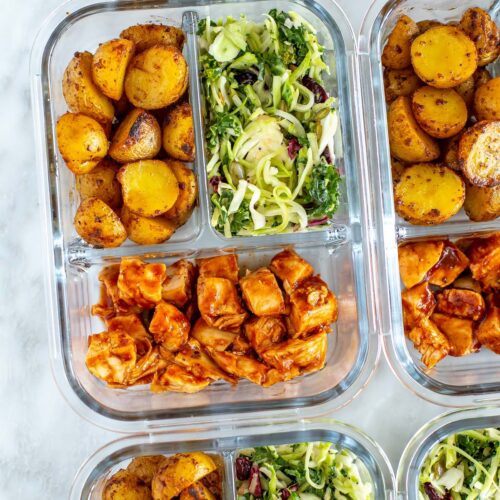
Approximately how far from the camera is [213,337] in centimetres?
232

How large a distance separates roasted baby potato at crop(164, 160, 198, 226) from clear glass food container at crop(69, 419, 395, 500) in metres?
0.75

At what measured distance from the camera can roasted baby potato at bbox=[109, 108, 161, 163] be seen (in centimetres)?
214

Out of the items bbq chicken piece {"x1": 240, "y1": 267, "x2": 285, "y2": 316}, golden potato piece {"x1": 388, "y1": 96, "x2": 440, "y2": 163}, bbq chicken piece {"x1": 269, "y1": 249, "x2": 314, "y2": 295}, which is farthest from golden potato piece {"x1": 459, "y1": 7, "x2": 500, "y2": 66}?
bbq chicken piece {"x1": 240, "y1": 267, "x2": 285, "y2": 316}

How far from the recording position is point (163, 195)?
7.09 feet

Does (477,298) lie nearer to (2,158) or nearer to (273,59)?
(273,59)

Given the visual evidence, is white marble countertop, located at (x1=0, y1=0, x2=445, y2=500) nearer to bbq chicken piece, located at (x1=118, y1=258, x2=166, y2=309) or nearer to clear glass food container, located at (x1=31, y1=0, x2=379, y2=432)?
clear glass food container, located at (x1=31, y1=0, x2=379, y2=432)

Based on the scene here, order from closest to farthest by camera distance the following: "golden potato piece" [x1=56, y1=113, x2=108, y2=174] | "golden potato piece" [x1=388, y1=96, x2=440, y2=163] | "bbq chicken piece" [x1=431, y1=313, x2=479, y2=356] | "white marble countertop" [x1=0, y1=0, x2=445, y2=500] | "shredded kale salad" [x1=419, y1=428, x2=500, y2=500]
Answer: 1. "golden potato piece" [x1=56, y1=113, x2=108, y2=174]
2. "golden potato piece" [x1=388, y1=96, x2=440, y2=163]
3. "bbq chicken piece" [x1=431, y1=313, x2=479, y2=356]
4. "shredded kale salad" [x1=419, y1=428, x2=500, y2=500]
5. "white marble countertop" [x1=0, y1=0, x2=445, y2=500]

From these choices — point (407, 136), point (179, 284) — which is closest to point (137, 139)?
point (179, 284)

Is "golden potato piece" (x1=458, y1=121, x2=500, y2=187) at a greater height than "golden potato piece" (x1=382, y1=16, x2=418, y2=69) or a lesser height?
lesser

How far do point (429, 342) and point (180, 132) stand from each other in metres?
1.07

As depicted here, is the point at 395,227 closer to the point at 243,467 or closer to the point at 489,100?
the point at 489,100

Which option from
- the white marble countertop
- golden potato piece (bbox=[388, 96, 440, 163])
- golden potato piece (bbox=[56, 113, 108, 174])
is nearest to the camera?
golden potato piece (bbox=[56, 113, 108, 174])

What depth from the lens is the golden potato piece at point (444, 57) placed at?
7.12 feet

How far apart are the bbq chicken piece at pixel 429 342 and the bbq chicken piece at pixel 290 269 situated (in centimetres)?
41
